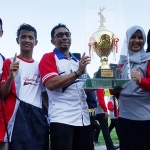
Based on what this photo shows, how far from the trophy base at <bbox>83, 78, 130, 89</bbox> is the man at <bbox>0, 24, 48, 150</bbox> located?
0.48 m

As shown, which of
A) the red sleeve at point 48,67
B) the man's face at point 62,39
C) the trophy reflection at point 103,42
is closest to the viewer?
the red sleeve at point 48,67

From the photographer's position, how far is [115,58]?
9.24 feet

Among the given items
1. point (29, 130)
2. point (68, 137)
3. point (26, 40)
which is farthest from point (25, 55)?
point (68, 137)

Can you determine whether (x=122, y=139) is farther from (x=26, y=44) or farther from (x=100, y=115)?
(x=100, y=115)

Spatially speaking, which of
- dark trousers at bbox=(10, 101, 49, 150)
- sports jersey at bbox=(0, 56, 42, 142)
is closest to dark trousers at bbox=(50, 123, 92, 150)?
dark trousers at bbox=(10, 101, 49, 150)

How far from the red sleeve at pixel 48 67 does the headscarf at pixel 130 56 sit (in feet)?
2.22

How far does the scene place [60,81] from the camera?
2367 mm

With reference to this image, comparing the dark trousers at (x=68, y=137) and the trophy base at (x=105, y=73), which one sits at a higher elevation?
the trophy base at (x=105, y=73)

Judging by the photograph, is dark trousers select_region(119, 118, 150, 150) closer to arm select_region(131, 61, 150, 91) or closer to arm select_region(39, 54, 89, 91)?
arm select_region(131, 61, 150, 91)

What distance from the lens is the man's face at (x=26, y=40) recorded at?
271 centimetres

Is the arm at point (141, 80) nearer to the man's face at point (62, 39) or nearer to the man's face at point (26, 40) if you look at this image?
the man's face at point (62, 39)

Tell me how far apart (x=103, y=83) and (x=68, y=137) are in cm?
59

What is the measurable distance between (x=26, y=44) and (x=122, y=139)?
1304 mm

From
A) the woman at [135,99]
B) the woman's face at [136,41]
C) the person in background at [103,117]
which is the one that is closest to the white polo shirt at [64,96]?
the woman at [135,99]
